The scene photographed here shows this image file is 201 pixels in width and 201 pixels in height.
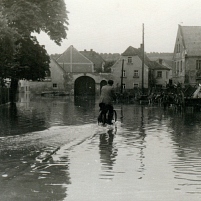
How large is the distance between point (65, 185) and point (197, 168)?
8.39 ft

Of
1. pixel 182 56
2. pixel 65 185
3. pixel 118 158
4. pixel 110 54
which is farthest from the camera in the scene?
pixel 110 54

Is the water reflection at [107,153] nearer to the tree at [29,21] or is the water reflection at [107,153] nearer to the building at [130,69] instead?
the tree at [29,21]

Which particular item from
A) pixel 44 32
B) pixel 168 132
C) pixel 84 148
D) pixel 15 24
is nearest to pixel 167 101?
pixel 44 32

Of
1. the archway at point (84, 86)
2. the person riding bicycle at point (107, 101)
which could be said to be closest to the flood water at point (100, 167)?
the person riding bicycle at point (107, 101)

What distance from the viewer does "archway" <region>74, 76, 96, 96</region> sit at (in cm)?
7631

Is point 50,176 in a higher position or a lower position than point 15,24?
→ lower

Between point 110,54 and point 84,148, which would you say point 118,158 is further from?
point 110,54

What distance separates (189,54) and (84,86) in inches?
816

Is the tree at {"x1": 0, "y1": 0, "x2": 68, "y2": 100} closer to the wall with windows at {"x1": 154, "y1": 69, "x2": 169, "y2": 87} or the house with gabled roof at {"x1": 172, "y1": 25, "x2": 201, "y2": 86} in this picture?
the house with gabled roof at {"x1": 172, "y1": 25, "x2": 201, "y2": 86}

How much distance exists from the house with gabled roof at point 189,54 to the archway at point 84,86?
16256 mm

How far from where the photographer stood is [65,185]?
621 cm

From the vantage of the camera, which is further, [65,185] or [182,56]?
[182,56]

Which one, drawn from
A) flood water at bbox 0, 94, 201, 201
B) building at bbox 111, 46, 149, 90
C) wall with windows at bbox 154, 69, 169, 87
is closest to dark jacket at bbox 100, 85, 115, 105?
flood water at bbox 0, 94, 201, 201

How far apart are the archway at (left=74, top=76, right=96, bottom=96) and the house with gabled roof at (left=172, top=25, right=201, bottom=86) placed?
16.3m
